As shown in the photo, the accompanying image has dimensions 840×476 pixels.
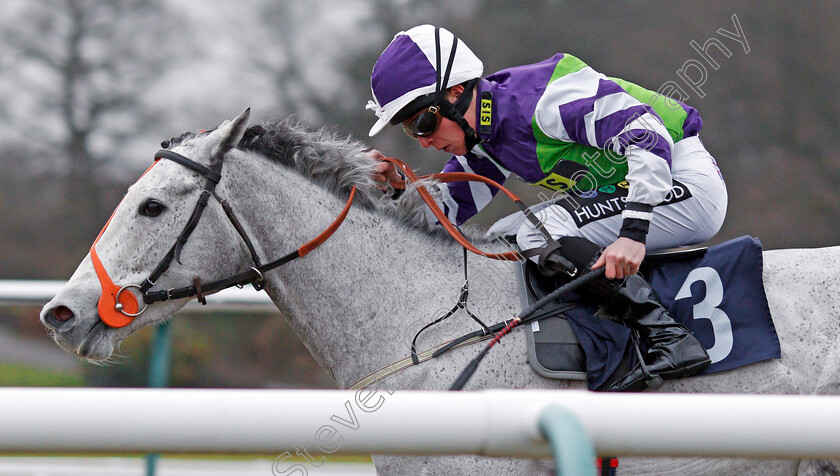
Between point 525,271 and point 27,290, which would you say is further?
point 27,290

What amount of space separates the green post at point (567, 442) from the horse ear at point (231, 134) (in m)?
1.62

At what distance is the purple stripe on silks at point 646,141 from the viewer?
2.02m

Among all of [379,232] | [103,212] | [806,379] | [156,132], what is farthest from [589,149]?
[103,212]

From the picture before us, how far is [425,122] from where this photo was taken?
89.2 inches

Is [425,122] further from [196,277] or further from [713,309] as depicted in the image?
[713,309]

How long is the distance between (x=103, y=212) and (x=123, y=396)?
333 inches

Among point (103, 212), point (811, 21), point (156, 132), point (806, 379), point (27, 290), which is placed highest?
point (806, 379)

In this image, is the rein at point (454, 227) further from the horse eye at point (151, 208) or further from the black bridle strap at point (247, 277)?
the horse eye at point (151, 208)

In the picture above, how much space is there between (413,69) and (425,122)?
0.54 feet

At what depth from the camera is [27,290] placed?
3.13 m

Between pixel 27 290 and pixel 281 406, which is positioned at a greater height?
pixel 281 406

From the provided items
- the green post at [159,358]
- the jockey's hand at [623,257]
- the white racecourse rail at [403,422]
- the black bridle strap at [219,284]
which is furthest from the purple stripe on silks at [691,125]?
the green post at [159,358]

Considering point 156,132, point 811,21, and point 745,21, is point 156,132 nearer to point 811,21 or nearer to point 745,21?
point 745,21

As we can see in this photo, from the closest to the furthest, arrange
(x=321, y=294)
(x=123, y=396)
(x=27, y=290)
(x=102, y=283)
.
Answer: (x=123, y=396)
(x=102, y=283)
(x=321, y=294)
(x=27, y=290)
